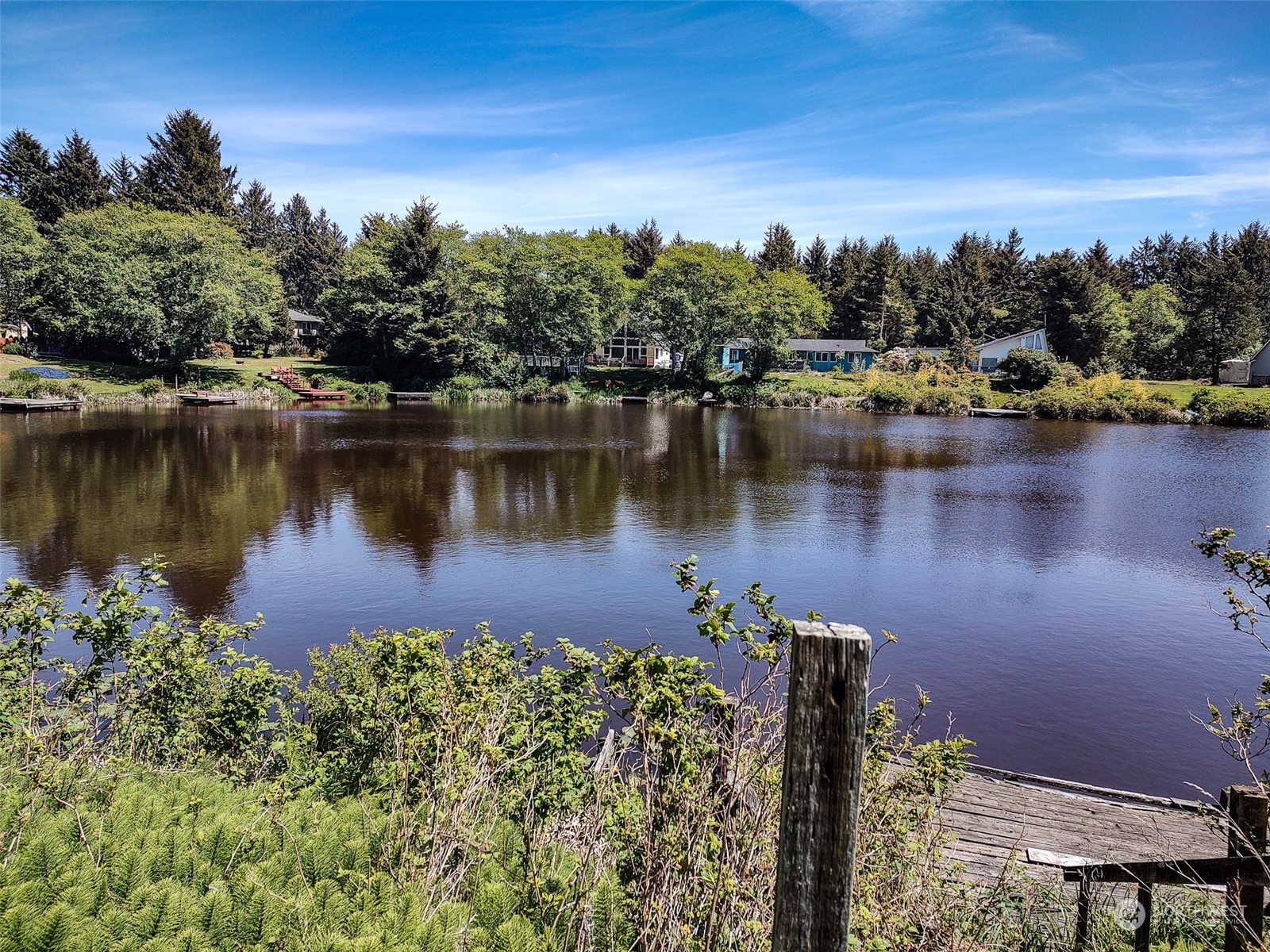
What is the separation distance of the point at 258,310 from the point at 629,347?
136 ft

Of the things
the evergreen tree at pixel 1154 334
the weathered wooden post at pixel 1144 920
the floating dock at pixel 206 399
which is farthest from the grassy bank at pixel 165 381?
the evergreen tree at pixel 1154 334

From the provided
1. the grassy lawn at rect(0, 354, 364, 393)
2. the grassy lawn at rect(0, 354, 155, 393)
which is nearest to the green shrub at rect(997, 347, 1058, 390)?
the grassy lawn at rect(0, 354, 364, 393)

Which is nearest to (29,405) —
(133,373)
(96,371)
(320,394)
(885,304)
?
(96,371)

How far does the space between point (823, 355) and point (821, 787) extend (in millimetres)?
84592

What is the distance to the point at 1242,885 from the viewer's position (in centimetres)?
397

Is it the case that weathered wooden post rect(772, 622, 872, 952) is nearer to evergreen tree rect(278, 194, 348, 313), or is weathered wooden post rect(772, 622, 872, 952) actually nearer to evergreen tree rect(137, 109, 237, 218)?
evergreen tree rect(137, 109, 237, 218)

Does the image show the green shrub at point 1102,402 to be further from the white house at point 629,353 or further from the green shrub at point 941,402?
the white house at point 629,353

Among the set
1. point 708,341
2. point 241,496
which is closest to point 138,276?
point 241,496

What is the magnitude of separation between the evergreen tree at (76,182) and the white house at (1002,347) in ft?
270

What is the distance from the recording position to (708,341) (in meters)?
69.9

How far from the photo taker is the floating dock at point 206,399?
51344 millimetres

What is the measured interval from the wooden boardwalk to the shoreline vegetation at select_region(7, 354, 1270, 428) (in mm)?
54431

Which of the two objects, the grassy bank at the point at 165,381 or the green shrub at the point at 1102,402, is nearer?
the grassy bank at the point at 165,381

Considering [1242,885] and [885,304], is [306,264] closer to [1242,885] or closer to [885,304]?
[885,304]
